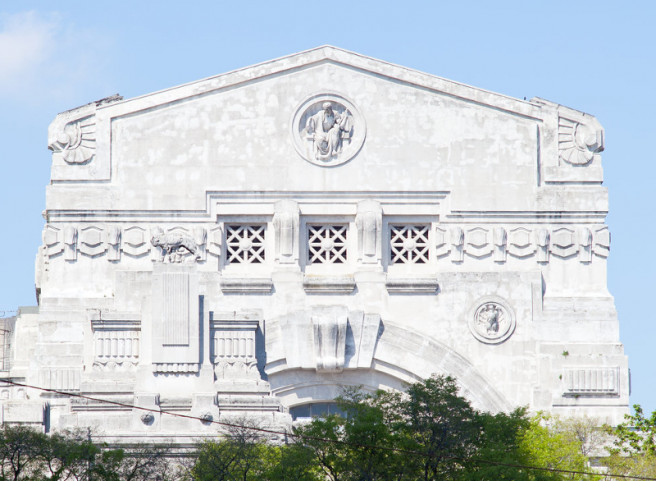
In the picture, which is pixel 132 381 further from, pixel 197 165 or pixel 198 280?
pixel 197 165

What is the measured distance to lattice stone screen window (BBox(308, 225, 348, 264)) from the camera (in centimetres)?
6138

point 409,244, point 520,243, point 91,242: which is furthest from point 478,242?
point 91,242

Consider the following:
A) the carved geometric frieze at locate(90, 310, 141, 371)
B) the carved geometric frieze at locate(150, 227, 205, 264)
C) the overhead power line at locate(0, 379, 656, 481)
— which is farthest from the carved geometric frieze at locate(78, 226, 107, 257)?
the overhead power line at locate(0, 379, 656, 481)

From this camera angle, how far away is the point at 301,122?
2424 inches

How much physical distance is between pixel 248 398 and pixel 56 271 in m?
7.35

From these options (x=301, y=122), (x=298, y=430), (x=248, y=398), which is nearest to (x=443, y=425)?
(x=298, y=430)

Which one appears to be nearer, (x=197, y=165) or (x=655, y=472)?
(x=655, y=472)

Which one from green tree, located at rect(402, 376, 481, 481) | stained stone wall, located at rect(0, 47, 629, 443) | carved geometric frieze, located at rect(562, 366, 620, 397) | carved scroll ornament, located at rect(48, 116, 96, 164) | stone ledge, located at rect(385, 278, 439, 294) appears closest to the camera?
green tree, located at rect(402, 376, 481, 481)

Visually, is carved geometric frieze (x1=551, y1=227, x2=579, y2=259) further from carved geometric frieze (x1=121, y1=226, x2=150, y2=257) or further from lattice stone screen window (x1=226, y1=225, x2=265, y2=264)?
carved geometric frieze (x1=121, y1=226, x2=150, y2=257)

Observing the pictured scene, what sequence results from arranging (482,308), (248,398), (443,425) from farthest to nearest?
(482,308)
(248,398)
(443,425)

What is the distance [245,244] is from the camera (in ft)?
201

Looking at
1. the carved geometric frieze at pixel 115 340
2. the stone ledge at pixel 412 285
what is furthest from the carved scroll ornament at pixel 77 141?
the stone ledge at pixel 412 285

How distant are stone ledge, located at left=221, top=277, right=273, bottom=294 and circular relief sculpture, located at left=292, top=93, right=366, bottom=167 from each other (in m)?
3.79

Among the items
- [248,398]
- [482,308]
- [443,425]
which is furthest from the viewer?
[482,308]
